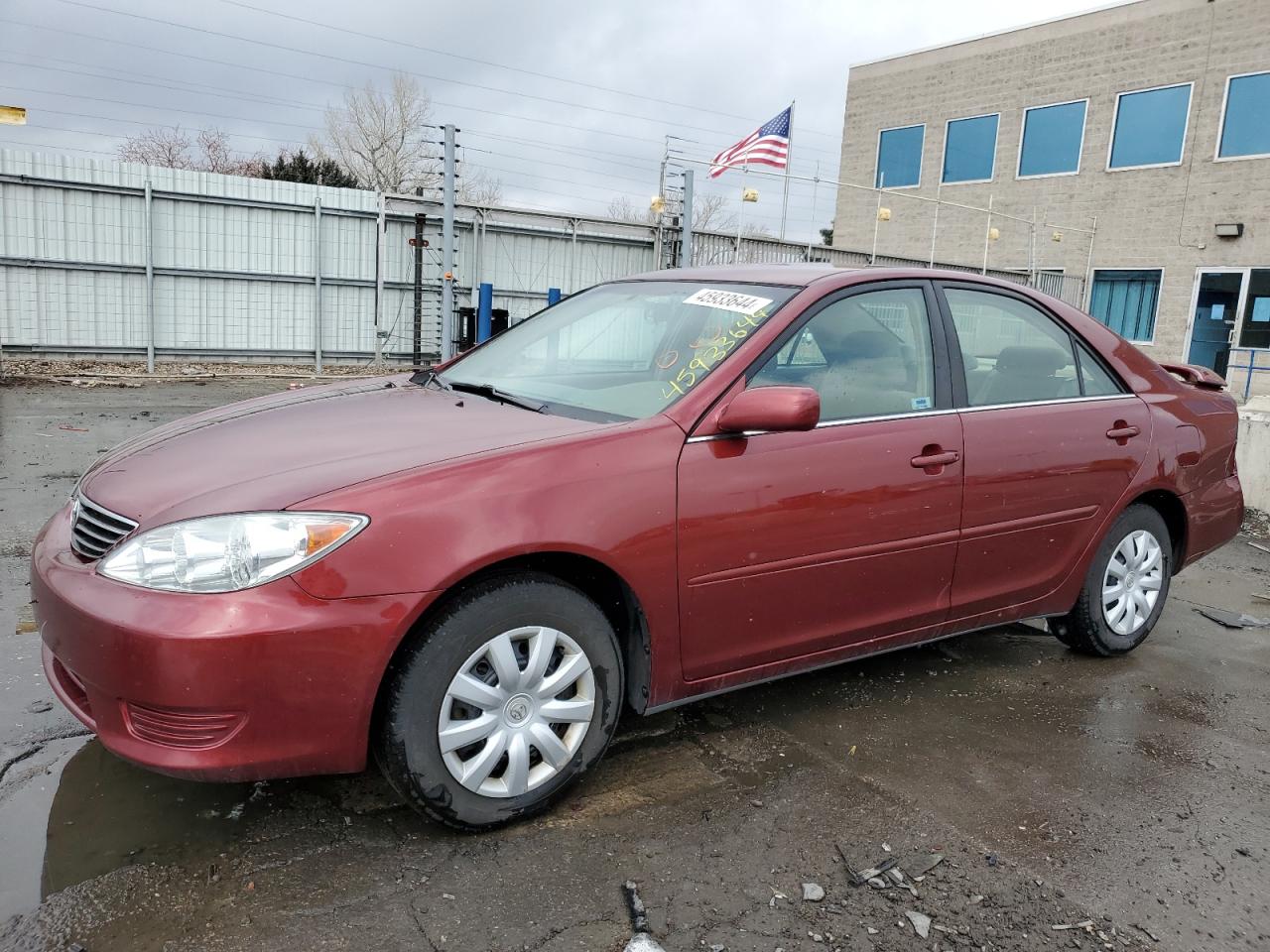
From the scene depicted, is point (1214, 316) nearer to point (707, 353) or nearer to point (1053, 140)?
point (1053, 140)

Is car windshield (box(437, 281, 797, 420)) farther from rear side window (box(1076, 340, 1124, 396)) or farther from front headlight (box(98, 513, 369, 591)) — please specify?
rear side window (box(1076, 340, 1124, 396))

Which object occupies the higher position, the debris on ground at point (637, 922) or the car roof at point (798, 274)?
the car roof at point (798, 274)

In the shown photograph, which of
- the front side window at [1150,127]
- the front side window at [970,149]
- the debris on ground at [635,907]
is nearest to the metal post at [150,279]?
the debris on ground at [635,907]

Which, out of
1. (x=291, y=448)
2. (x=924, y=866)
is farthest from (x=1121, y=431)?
(x=291, y=448)

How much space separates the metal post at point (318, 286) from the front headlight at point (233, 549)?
1307 cm

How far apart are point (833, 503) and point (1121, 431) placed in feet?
5.37

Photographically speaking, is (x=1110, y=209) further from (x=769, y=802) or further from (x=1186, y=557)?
(x=769, y=802)

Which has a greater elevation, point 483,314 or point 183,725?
point 483,314

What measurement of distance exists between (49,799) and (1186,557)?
4544 millimetres

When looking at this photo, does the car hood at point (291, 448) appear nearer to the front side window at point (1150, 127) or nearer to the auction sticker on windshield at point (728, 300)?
the auction sticker on windshield at point (728, 300)

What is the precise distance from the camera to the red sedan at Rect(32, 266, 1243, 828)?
2.24m

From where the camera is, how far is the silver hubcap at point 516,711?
7.97ft

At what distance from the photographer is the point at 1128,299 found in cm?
2053

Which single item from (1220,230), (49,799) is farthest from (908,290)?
(1220,230)
